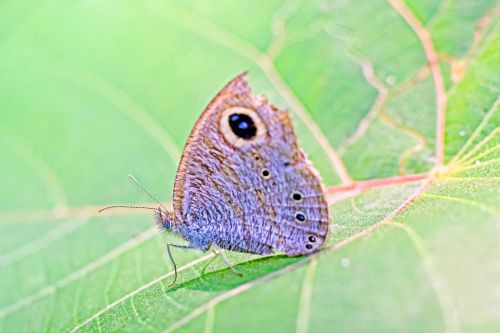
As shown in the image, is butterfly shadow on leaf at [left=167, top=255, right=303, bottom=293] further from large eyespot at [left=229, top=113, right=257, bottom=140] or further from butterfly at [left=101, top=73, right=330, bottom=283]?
large eyespot at [left=229, top=113, right=257, bottom=140]

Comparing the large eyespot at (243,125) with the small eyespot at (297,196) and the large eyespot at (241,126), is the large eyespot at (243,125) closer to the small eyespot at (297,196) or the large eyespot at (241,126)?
the large eyespot at (241,126)

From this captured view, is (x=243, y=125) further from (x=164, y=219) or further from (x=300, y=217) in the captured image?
(x=164, y=219)

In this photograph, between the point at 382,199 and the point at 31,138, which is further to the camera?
the point at 31,138

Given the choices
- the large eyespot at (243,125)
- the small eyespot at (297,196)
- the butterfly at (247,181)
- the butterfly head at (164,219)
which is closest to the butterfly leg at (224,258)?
the butterfly at (247,181)

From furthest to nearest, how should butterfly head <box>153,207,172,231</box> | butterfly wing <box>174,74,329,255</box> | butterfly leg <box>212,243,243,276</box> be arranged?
1. butterfly head <box>153,207,172,231</box>
2. butterfly wing <box>174,74,329,255</box>
3. butterfly leg <box>212,243,243,276</box>

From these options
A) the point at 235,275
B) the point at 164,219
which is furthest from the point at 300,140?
the point at 235,275

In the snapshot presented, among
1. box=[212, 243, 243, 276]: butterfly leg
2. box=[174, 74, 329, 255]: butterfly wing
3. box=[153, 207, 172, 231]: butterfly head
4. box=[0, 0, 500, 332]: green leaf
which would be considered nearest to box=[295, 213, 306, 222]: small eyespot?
box=[174, 74, 329, 255]: butterfly wing

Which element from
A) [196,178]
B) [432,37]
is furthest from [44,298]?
[432,37]

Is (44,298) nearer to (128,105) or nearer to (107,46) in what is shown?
(128,105)
